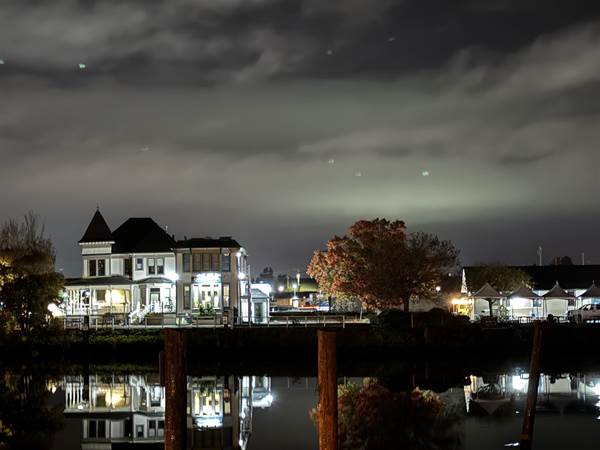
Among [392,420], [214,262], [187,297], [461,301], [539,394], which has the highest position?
[214,262]

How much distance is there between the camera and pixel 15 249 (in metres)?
63.2

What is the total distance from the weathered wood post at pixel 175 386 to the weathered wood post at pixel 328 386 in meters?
3.04

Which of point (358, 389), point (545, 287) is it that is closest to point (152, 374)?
point (358, 389)

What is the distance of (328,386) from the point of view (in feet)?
61.1

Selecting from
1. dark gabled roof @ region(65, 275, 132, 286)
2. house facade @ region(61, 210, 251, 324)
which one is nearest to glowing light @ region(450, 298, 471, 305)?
house facade @ region(61, 210, 251, 324)

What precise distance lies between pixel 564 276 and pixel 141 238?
45083 millimetres

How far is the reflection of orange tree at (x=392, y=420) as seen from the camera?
1206 inches

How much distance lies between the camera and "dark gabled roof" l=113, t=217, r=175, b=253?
76.9 metres

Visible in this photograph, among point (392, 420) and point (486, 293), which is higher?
point (486, 293)

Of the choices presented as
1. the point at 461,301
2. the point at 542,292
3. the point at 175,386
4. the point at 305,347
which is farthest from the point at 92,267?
the point at 175,386

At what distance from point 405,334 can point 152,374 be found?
57.1ft

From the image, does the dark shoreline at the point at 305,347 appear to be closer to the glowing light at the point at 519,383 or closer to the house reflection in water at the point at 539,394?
the glowing light at the point at 519,383

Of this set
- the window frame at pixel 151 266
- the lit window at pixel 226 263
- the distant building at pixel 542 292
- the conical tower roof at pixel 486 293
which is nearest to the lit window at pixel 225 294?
the lit window at pixel 226 263

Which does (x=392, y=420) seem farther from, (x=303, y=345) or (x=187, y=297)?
(x=187, y=297)
